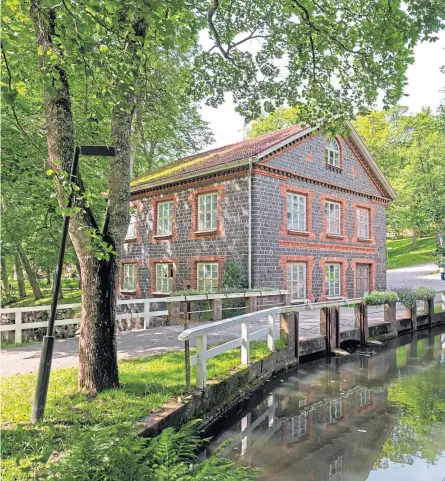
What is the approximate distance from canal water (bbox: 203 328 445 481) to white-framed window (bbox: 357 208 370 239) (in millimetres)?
11252

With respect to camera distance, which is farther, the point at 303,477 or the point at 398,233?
the point at 398,233

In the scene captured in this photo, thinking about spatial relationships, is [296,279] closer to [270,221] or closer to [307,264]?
[307,264]

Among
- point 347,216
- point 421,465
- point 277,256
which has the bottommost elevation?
point 421,465

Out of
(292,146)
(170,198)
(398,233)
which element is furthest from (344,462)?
(398,233)

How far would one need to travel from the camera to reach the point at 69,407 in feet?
16.7

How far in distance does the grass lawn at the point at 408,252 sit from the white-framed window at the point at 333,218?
23414mm

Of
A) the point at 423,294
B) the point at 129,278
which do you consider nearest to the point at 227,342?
the point at 423,294

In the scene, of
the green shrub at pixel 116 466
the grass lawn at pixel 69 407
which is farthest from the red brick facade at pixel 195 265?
the green shrub at pixel 116 466

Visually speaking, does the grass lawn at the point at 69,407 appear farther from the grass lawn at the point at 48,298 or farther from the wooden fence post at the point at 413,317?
the grass lawn at the point at 48,298

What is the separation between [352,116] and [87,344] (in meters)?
6.83

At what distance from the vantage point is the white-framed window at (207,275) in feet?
55.2

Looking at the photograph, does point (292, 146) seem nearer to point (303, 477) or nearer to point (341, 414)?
point (341, 414)

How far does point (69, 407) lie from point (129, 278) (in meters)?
16.8

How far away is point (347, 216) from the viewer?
19.9 metres
